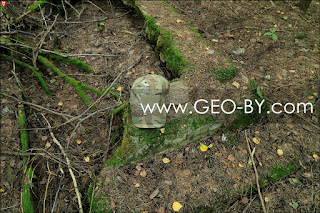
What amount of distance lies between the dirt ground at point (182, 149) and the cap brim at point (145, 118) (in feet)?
1.97

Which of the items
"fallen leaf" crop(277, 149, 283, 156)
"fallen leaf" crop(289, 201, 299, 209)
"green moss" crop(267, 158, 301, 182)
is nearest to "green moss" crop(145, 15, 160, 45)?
"fallen leaf" crop(277, 149, 283, 156)

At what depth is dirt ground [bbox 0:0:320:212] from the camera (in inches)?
114

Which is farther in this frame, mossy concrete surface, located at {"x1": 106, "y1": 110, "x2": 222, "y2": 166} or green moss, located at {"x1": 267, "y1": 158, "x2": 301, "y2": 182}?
green moss, located at {"x1": 267, "y1": 158, "x2": 301, "y2": 182}

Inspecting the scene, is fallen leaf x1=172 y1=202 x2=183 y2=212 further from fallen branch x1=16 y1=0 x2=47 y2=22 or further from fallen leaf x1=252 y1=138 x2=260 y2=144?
fallen branch x1=16 y1=0 x2=47 y2=22

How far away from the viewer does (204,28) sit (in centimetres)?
553

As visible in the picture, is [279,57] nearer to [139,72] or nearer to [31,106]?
[139,72]

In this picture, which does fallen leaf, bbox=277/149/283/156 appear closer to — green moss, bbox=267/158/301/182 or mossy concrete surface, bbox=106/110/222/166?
green moss, bbox=267/158/301/182

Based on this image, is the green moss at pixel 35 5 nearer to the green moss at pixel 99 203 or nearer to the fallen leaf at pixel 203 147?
the green moss at pixel 99 203

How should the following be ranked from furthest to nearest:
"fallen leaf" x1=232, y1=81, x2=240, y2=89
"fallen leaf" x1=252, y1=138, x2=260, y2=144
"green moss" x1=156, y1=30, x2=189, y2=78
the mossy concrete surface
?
1. "green moss" x1=156, y1=30, x2=189, y2=78
2. "fallen leaf" x1=232, y1=81, x2=240, y2=89
3. "fallen leaf" x1=252, y1=138, x2=260, y2=144
4. the mossy concrete surface

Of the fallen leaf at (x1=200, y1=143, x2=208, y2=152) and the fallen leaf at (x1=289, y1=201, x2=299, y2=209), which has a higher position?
the fallen leaf at (x1=200, y1=143, x2=208, y2=152)

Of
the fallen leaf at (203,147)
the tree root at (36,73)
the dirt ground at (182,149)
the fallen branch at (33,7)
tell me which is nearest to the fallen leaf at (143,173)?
the dirt ground at (182,149)

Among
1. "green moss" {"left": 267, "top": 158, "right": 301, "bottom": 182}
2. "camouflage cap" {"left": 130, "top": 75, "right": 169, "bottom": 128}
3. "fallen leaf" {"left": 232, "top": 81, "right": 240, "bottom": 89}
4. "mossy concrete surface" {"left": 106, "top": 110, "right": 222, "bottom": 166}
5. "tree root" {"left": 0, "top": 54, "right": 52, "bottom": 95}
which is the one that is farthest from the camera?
"tree root" {"left": 0, "top": 54, "right": 52, "bottom": 95}

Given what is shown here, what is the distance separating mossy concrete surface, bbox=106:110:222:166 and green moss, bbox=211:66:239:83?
0.80 meters

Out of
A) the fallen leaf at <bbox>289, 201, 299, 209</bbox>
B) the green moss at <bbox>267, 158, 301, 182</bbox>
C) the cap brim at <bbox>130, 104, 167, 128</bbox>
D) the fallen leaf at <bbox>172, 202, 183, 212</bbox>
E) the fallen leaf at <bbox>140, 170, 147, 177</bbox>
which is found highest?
the cap brim at <bbox>130, 104, 167, 128</bbox>
